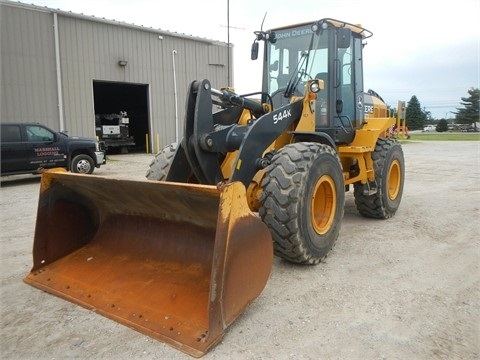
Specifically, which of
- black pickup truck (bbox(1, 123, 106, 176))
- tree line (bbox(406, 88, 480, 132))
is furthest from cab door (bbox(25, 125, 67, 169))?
tree line (bbox(406, 88, 480, 132))

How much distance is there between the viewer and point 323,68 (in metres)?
5.04

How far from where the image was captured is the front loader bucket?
8.96 feet

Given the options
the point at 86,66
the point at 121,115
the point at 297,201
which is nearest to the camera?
the point at 297,201

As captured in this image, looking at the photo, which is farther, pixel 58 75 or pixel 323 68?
pixel 58 75

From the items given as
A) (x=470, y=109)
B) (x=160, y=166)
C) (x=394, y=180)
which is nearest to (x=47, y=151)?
(x=160, y=166)

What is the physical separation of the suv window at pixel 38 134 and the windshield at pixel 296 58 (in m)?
8.00

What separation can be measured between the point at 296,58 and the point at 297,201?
2438mm

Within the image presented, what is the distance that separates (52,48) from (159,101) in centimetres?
549

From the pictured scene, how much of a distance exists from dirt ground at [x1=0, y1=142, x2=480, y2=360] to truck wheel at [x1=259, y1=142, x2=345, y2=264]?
27cm

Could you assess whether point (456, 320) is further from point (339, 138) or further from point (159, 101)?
point (159, 101)

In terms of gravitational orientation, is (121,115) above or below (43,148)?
above

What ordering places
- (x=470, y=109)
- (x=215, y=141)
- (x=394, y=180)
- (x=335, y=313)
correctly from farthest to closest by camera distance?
(x=470, y=109)
(x=394, y=180)
(x=215, y=141)
(x=335, y=313)

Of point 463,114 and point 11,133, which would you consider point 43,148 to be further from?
point 463,114

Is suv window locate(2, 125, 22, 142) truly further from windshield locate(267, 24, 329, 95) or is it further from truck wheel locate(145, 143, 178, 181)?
windshield locate(267, 24, 329, 95)
